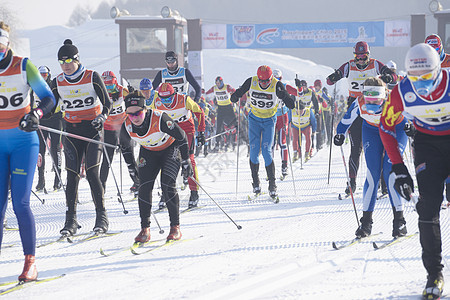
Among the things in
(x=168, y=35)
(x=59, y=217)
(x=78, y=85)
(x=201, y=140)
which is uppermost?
(x=168, y=35)

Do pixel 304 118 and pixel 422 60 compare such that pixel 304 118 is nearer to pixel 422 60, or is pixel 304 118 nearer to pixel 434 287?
pixel 422 60

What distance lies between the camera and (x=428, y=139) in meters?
4.18

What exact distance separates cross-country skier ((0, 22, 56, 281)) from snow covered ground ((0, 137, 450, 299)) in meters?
0.47

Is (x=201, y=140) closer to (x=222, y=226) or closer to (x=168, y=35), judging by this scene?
(x=222, y=226)

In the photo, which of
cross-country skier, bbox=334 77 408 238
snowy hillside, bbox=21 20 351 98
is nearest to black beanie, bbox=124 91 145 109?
cross-country skier, bbox=334 77 408 238

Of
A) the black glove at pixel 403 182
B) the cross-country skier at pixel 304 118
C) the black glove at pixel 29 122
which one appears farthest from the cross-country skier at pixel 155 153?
the cross-country skier at pixel 304 118

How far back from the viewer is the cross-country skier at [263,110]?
28.9 ft

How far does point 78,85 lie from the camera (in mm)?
6418

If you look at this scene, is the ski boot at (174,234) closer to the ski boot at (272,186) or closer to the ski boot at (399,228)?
the ski boot at (399,228)

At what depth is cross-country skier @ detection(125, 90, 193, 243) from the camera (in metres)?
5.82

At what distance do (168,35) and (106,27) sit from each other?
7164 centimetres

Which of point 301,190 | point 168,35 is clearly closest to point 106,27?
point 168,35

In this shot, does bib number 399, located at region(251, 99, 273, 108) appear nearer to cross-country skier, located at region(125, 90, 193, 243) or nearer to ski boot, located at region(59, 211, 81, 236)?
cross-country skier, located at region(125, 90, 193, 243)

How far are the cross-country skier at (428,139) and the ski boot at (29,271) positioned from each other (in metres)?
2.74
